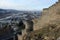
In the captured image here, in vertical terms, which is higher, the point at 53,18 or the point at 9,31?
the point at 53,18

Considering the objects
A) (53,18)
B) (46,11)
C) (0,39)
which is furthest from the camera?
(0,39)

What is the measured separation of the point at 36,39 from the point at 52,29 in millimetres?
1672

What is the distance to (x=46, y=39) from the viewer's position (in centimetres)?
1900

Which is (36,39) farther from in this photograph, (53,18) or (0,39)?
(0,39)

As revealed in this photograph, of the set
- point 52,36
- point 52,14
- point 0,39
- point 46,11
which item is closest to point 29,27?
point 46,11

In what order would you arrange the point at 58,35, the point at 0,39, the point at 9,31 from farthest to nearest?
1. the point at 9,31
2. the point at 0,39
3. the point at 58,35

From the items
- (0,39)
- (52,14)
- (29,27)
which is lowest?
(0,39)

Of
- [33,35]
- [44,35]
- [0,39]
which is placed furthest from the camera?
[0,39]

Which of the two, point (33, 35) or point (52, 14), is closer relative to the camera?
point (33, 35)

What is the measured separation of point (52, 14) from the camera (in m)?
24.1

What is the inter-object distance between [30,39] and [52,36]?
3672 millimetres

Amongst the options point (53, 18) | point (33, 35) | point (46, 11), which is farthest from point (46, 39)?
point (46, 11)

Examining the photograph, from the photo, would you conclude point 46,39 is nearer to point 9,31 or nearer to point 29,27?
point 29,27

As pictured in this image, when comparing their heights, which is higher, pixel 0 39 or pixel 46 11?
pixel 46 11
